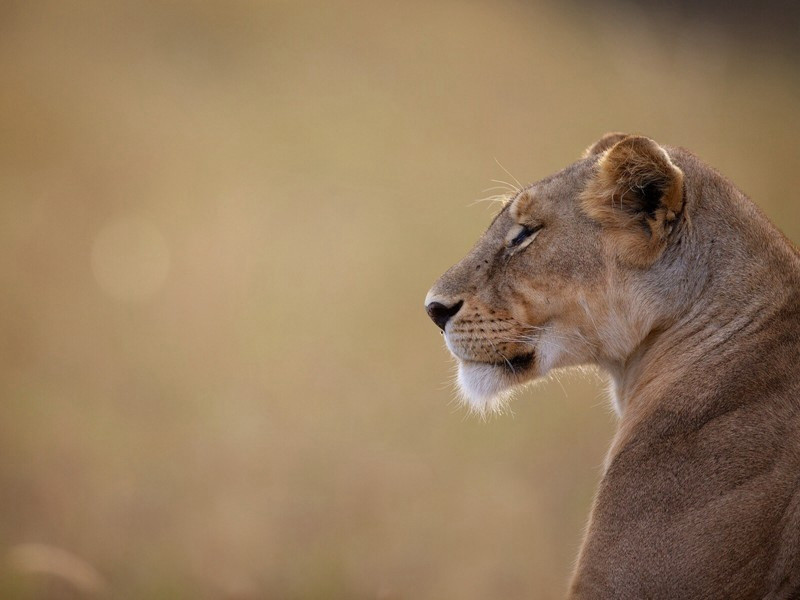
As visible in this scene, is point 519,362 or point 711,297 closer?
point 711,297

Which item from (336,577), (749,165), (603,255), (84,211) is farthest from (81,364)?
(749,165)

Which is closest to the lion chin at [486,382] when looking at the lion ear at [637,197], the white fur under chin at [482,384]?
the white fur under chin at [482,384]

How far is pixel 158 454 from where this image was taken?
12.9 feet

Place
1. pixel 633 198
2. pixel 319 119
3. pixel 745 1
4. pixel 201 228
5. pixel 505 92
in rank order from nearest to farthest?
1. pixel 633 198
2. pixel 201 228
3. pixel 319 119
4. pixel 505 92
5. pixel 745 1

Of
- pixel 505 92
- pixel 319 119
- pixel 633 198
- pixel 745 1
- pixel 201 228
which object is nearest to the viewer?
pixel 633 198

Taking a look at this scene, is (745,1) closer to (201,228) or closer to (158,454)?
(201,228)

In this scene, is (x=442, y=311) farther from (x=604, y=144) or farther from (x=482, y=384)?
(x=604, y=144)

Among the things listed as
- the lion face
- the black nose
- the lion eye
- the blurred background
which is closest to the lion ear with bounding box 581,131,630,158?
the lion face

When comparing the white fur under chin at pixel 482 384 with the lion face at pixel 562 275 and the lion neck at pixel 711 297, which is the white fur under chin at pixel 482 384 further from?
the lion neck at pixel 711 297

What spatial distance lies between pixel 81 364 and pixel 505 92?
2.67 metres

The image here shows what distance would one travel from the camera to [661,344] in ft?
7.65

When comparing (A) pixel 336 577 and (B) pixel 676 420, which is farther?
(A) pixel 336 577

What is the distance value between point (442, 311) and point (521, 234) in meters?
0.31

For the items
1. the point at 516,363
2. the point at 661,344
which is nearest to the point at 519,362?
the point at 516,363
